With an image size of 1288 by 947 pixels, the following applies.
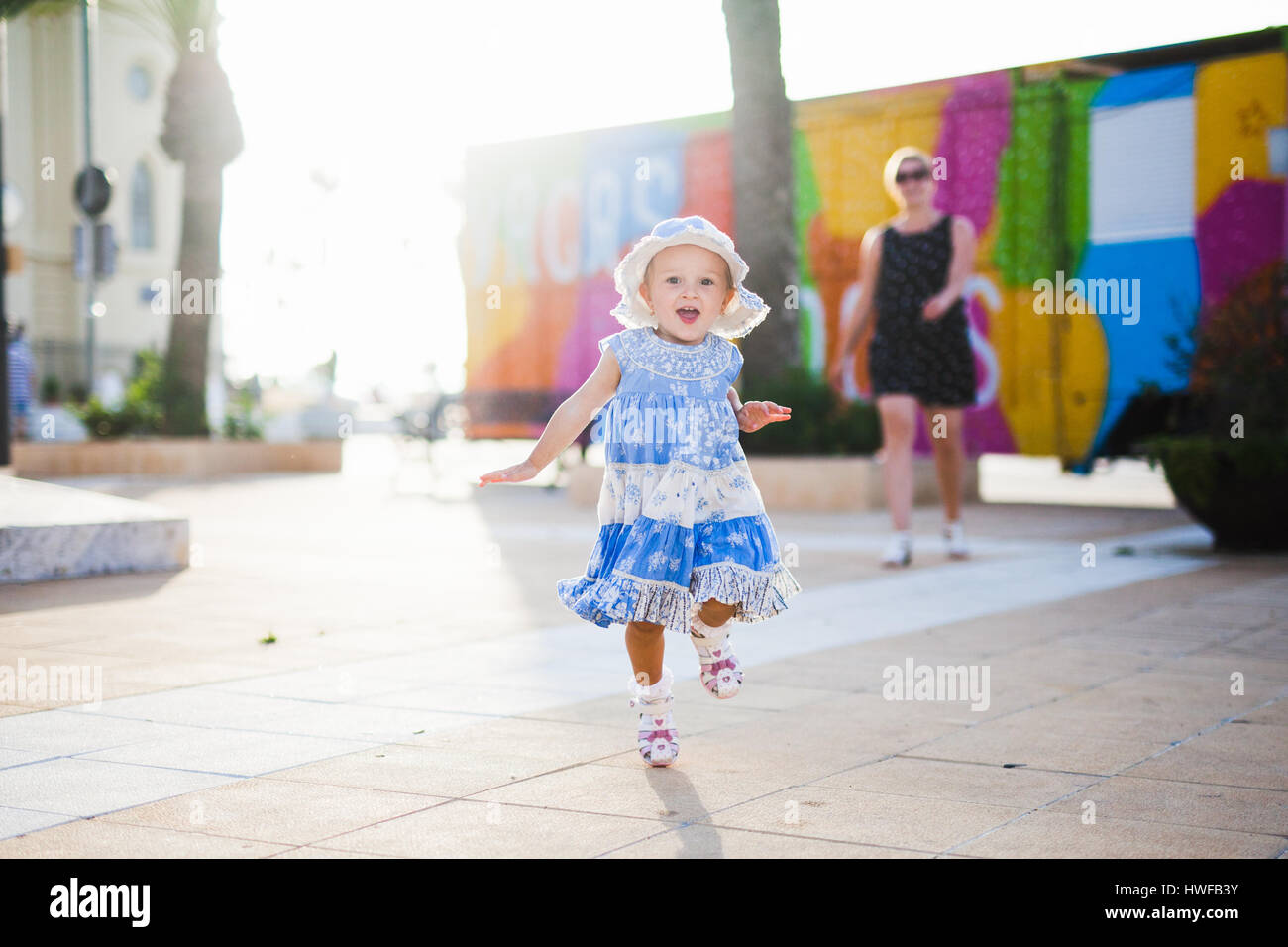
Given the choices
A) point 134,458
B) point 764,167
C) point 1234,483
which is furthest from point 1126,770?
point 134,458

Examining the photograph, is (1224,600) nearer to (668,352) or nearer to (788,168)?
(668,352)

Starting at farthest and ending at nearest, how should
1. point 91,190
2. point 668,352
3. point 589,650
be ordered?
1. point 91,190
2. point 589,650
3. point 668,352

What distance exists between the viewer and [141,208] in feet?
149

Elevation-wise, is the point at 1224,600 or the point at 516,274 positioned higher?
the point at 516,274

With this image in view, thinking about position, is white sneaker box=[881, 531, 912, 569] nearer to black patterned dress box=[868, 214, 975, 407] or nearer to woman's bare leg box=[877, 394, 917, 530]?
woman's bare leg box=[877, 394, 917, 530]

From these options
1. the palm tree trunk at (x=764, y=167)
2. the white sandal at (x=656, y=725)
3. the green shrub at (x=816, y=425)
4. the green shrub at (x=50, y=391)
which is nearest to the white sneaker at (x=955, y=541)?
the green shrub at (x=816, y=425)

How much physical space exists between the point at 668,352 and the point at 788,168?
9249 millimetres

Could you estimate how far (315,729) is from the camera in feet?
14.1

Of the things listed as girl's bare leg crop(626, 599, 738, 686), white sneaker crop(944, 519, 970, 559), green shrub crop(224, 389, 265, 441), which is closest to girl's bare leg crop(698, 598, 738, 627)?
girl's bare leg crop(626, 599, 738, 686)

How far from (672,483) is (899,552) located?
4704mm

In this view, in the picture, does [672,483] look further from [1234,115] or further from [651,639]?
[1234,115]

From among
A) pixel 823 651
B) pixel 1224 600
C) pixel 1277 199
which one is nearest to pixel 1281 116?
pixel 1277 199

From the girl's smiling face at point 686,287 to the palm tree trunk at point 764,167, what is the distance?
28.4ft

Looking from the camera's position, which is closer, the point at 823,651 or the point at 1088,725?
the point at 1088,725
